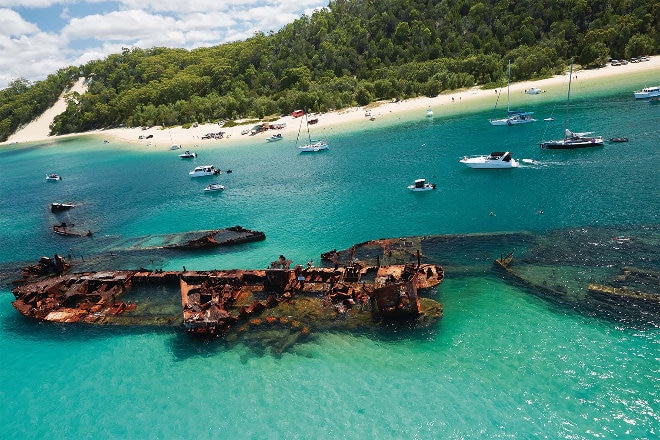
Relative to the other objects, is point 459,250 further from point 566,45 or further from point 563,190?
point 566,45

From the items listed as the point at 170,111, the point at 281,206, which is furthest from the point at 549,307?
the point at 170,111

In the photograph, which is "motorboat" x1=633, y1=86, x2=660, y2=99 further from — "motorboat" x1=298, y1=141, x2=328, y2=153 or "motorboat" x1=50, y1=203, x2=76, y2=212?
"motorboat" x1=50, y1=203, x2=76, y2=212

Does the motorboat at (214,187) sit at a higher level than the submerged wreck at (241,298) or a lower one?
higher

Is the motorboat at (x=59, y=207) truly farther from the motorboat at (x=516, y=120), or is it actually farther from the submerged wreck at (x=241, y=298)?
the motorboat at (x=516, y=120)

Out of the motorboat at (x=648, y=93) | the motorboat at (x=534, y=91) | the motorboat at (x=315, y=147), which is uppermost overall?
the motorboat at (x=534, y=91)

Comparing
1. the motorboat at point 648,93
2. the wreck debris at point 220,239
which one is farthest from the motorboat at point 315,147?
the motorboat at point 648,93

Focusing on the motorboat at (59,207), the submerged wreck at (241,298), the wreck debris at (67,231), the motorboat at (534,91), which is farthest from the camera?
the motorboat at (534,91)

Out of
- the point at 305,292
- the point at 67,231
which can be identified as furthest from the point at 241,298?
the point at 67,231
